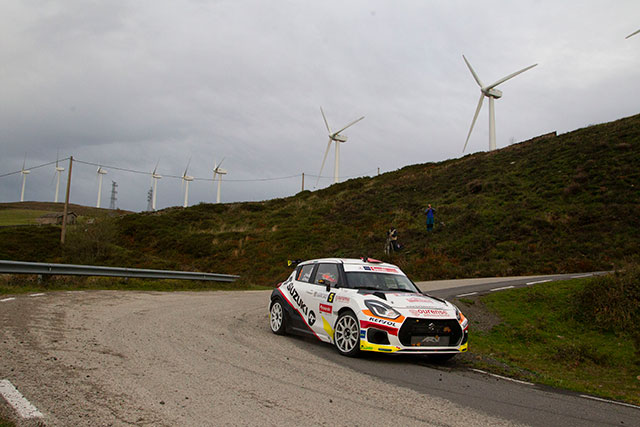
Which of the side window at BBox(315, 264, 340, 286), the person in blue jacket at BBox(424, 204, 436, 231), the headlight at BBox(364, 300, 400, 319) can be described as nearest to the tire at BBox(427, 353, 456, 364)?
the headlight at BBox(364, 300, 400, 319)

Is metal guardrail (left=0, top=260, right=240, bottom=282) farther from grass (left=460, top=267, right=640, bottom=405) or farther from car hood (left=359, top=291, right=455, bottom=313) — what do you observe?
grass (left=460, top=267, right=640, bottom=405)

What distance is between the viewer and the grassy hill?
78.5 feet

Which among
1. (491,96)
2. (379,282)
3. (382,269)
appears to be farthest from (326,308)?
(491,96)

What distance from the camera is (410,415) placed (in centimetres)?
464

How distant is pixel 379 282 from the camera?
28.2ft

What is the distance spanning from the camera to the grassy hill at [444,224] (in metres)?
23.9

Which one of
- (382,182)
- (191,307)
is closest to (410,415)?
(191,307)

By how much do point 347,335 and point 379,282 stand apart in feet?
4.30

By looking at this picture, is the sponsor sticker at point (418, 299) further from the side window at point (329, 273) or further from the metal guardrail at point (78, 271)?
the metal guardrail at point (78, 271)

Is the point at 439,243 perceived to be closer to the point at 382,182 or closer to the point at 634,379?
the point at 634,379

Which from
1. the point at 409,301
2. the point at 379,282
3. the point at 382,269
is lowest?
the point at 409,301

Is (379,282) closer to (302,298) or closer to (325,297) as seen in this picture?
(325,297)

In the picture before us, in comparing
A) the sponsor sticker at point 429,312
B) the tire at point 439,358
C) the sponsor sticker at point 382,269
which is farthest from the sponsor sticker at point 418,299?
the sponsor sticker at point 382,269

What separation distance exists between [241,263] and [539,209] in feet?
63.0
